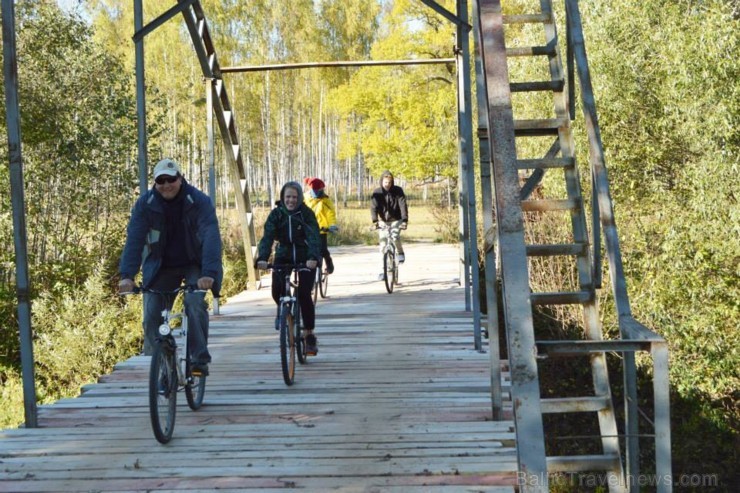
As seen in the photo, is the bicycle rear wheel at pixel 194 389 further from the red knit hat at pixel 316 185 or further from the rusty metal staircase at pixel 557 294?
the red knit hat at pixel 316 185

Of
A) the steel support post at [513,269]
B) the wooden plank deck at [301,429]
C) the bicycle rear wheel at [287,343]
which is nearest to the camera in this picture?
the steel support post at [513,269]

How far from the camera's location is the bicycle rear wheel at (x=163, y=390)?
5.08 m

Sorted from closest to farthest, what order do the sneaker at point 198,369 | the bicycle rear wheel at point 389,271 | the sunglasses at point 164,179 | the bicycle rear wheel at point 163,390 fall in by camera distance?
the bicycle rear wheel at point 163,390 → the sunglasses at point 164,179 → the sneaker at point 198,369 → the bicycle rear wheel at point 389,271

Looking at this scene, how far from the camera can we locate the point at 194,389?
6301mm

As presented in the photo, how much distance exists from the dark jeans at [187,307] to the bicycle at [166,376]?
0.17 ft

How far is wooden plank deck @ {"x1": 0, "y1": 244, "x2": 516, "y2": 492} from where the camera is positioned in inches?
178

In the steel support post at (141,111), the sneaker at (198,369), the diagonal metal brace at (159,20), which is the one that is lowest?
the sneaker at (198,369)

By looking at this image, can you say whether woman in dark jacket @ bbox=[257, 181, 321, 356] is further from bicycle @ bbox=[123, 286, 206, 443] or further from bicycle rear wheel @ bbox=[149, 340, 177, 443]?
bicycle rear wheel @ bbox=[149, 340, 177, 443]

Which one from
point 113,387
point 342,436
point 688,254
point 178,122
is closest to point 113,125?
point 688,254

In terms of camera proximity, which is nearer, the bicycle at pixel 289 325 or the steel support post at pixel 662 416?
the steel support post at pixel 662 416

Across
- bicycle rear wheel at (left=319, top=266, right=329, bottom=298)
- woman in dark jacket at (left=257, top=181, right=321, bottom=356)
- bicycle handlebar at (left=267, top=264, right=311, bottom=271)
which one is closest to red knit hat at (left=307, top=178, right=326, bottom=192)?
bicycle rear wheel at (left=319, top=266, right=329, bottom=298)

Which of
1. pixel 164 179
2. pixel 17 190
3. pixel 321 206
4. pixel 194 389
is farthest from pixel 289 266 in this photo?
pixel 321 206

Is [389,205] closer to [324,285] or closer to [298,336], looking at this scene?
[324,285]

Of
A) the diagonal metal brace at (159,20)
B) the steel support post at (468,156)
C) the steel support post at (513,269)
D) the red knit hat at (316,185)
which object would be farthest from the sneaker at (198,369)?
the red knit hat at (316,185)
